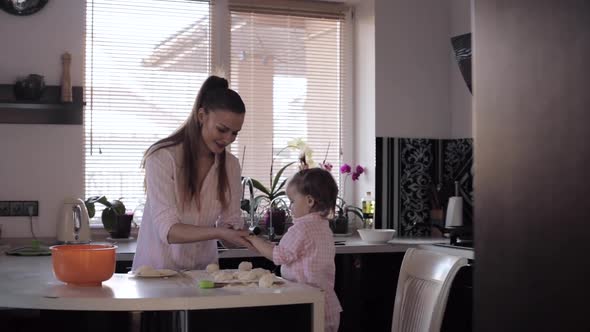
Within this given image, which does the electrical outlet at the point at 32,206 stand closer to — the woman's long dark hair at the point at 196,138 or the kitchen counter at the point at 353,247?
the kitchen counter at the point at 353,247

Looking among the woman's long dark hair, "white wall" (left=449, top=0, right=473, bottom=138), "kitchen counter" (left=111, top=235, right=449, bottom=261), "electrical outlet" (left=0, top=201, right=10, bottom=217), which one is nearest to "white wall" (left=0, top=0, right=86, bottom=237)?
"electrical outlet" (left=0, top=201, right=10, bottom=217)

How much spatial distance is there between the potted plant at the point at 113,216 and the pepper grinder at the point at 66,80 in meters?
0.53

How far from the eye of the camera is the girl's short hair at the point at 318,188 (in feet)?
8.42

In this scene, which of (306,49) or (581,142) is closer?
(581,142)

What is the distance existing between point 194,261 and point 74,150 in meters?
1.66

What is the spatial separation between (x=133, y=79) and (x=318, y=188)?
1814 mm

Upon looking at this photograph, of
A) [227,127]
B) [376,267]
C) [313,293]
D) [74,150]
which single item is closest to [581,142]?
[313,293]

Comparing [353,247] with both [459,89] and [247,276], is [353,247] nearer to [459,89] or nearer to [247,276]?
[459,89]

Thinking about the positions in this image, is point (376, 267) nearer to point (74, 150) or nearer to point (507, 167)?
point (74, 150)

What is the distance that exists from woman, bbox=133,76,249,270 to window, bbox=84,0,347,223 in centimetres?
166

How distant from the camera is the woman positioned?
7.39 ft

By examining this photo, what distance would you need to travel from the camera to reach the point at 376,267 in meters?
3.65

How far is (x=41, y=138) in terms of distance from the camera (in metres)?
3.72

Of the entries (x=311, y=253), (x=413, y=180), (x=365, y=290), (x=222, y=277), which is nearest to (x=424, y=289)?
(x=311, y=253)
